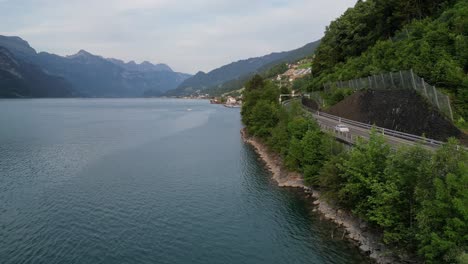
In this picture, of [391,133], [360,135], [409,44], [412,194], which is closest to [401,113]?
[391,133]

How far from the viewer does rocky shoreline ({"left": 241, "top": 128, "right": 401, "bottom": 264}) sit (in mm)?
25283

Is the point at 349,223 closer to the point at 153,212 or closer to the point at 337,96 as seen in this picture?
the point at 153,212

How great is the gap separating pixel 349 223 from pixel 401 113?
16122 millimetres

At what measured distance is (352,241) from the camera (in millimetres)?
27922

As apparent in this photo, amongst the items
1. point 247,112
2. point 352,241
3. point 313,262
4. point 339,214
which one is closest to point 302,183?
point 339,214

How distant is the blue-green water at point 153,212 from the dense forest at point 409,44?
2195 centimetres

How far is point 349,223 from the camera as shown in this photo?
30625mm

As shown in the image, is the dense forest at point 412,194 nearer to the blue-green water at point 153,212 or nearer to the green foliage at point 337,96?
the blue-green water at point 153,212

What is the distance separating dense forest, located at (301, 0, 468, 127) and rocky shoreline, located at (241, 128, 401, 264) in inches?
620

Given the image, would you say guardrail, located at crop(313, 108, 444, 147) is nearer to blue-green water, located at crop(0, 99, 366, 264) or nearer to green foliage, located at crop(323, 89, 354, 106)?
green foliage, located at crop(323, 89, 354, 106)

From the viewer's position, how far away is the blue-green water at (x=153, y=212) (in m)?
26.8

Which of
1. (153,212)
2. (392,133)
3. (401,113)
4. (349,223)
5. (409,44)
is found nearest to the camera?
(349,223)

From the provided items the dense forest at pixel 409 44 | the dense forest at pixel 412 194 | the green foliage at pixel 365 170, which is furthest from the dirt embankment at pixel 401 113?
the dense forest at pixel 412 194

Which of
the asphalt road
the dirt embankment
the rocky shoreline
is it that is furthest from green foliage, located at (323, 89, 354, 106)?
the rocky shoreline
